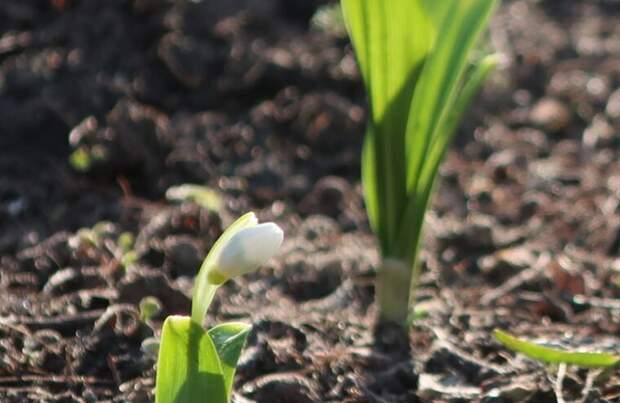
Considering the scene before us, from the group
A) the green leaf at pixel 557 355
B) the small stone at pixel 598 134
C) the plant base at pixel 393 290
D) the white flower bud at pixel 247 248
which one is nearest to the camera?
the white flower bud at pixel 247 248

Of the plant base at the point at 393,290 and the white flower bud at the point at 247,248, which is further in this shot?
the plant base at the point at 393,290

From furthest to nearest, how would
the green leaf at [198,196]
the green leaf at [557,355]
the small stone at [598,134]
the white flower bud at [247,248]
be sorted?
1. the small stone at [598,134]
2. the green leaf at [198,196]
3. the green leaf at [557,355]
4. the white flower bud at [247,248]

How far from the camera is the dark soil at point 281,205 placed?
209 centimetres

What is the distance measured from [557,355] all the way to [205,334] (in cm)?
67

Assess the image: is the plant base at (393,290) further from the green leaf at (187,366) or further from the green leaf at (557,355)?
the green leaf at (187,366)

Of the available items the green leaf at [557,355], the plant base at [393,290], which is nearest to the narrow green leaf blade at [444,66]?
the plant base at [393,290]

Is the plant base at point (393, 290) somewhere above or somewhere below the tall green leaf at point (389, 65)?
below

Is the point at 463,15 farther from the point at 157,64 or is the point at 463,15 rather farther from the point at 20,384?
the point at 157,64

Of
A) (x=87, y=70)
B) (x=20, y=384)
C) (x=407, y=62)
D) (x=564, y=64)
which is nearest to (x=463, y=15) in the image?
(x=407, y=62)

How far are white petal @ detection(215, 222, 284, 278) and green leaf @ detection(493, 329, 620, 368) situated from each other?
54 cm

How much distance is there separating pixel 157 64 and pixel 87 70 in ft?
0.77

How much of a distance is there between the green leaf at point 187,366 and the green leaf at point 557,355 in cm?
56

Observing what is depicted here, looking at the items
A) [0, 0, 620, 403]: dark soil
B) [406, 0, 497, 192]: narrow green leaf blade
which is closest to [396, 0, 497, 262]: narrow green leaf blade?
[406, 0, 497, 192]: narrow green leaf blade

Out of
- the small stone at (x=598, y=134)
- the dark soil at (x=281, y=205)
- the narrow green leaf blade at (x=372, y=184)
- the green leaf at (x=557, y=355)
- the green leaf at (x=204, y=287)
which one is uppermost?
the green leaf at (x=204, y=287)
